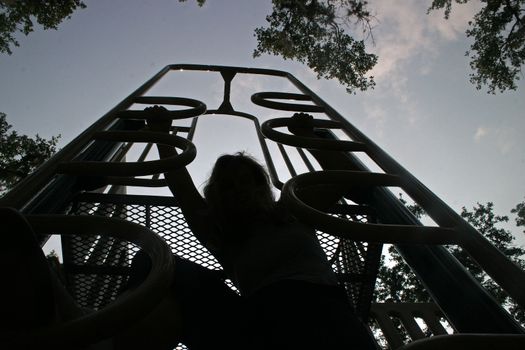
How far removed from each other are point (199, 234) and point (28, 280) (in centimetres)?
96

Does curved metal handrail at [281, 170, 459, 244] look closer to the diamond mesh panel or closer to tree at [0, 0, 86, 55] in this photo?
the diamond mesh panel

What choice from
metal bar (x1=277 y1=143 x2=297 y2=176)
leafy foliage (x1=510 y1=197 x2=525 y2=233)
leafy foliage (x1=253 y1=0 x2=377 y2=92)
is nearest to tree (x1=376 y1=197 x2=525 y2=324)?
leafy foliage (x1=510 y1=197 x2=525 y2=233)

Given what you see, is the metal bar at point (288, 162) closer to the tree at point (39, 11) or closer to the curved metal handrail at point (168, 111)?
the curved metal handrail at point (168, 111)

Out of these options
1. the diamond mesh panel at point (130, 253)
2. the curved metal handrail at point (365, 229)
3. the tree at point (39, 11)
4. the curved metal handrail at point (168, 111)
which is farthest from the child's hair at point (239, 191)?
the tree at point (39, 11)

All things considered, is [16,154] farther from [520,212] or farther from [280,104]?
[520,212]

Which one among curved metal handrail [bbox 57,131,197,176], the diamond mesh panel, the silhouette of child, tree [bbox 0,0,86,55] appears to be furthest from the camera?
tree [bbox 0,0,86,55]

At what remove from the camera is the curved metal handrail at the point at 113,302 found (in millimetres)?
502

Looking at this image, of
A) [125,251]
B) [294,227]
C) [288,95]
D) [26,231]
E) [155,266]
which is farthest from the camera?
[288,95]

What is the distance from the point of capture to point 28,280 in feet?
1.71

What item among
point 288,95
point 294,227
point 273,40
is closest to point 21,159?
point 273,40

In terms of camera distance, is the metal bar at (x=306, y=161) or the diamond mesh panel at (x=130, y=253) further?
the metal bar at (x=306, y=161)

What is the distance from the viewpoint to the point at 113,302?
573mm

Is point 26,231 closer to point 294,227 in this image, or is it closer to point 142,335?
point 142,335

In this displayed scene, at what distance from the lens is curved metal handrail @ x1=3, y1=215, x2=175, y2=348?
1.65 ft
